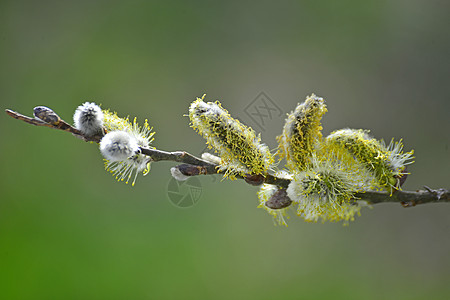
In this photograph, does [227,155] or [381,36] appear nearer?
[227,155]

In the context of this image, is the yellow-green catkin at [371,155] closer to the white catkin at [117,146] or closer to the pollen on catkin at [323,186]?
the pollen on catkin at [323,186]

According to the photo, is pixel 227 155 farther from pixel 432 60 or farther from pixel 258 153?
pixel 432 60

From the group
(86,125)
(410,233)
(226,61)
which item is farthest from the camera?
(226,61)

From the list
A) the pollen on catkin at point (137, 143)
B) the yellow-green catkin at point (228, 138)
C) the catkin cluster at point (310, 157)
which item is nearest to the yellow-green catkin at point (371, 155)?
the catkin cluster at point (310, 157)

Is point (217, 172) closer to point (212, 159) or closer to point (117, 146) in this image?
point (212, 159)

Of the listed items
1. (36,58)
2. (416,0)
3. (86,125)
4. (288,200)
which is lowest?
(86,125)

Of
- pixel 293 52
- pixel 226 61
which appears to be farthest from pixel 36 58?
pixel 293 52
